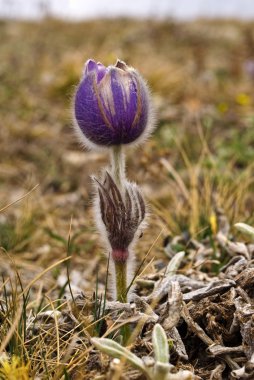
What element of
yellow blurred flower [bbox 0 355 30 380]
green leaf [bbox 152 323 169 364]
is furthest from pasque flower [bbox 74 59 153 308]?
yellow blurred flower [bbox 0 355 30 380]

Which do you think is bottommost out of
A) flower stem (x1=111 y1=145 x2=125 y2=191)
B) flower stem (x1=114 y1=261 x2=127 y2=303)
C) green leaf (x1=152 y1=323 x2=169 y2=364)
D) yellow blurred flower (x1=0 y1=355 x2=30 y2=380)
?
yellow blurred flower (x1=0 y1=355 x2=30 y2=380)

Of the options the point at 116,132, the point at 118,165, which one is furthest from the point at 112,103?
the point at 118,165

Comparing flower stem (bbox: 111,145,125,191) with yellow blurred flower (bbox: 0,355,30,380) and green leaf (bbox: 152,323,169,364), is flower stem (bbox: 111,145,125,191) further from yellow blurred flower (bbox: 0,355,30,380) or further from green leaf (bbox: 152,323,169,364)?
yellow blurred flower (bbox: 0,355,30,380)

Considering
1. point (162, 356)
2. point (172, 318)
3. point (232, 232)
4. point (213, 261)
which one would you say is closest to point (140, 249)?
point (232, 232)

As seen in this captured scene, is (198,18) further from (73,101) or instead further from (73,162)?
(73,101)

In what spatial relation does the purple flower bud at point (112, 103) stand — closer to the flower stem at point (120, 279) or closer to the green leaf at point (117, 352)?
the flower stem at point (120, 279)
